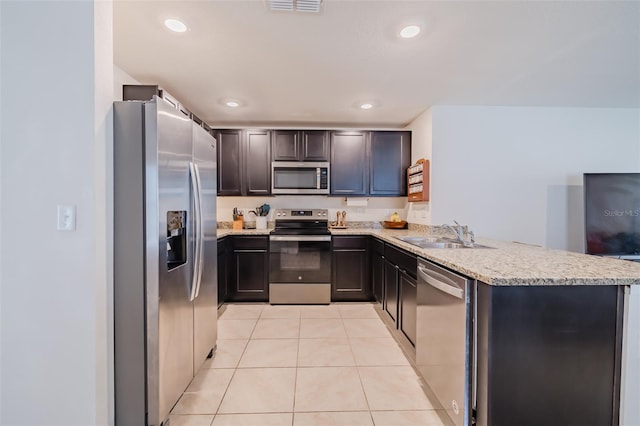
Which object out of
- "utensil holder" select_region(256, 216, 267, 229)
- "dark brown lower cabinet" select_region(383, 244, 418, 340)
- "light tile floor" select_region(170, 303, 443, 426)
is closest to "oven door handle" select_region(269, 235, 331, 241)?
"utensil holder" select_region(256, 216, 267, 229)

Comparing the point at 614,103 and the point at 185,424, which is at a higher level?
the point at 614,103

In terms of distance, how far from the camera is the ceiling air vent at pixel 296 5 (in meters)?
1.42

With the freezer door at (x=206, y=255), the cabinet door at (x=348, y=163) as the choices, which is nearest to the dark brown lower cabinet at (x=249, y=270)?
the freezer door at (x=206, y=255)

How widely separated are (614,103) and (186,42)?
443cm

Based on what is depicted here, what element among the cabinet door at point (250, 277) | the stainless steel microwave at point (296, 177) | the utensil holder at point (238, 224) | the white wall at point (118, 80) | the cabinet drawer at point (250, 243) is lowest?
the cabinet door at point (250, 277)

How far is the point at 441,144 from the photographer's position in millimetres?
2986

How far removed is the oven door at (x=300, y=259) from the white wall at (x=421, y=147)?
1224 millimetres

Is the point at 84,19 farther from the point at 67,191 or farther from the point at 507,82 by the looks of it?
the point at 507,82

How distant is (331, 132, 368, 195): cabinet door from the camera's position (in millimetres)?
3527

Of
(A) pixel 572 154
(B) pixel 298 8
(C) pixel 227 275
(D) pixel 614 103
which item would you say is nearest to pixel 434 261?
(B) pixel 298 8

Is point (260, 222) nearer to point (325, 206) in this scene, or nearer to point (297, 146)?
point (325, 206)

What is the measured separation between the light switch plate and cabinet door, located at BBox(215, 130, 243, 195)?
7.77 ft

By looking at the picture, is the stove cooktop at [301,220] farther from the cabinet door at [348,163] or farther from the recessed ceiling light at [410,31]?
the recessed ceiling light at [410,31]

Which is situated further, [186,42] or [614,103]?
[614,103]
